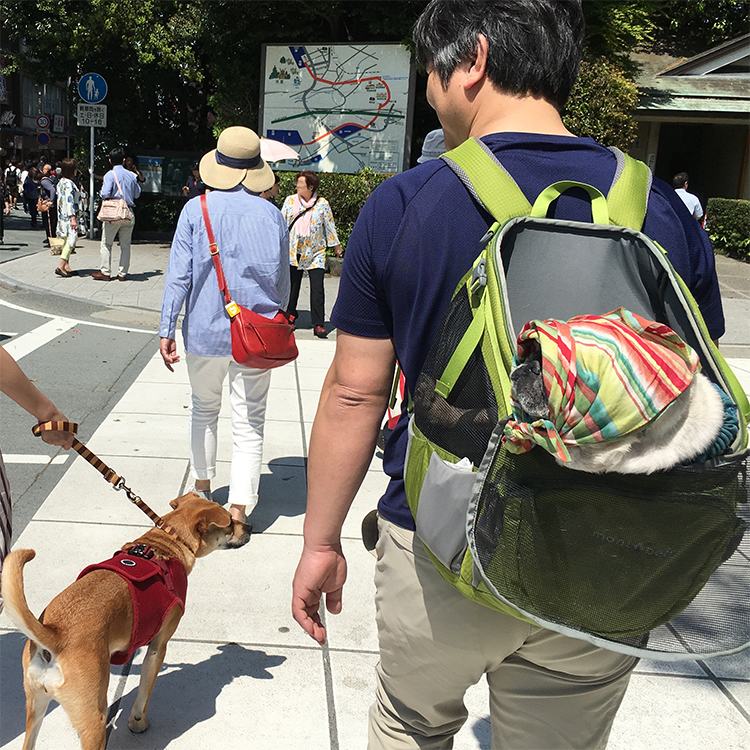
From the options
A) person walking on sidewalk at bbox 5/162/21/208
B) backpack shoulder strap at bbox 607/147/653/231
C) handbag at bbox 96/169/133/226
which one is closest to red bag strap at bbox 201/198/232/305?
backpack shoulder strap at bbox 607/147/653/231

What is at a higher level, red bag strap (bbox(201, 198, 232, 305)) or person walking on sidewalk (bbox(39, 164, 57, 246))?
red bag strap (bbox(201, 198, 232, 305))

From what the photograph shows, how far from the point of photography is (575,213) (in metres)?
1.47

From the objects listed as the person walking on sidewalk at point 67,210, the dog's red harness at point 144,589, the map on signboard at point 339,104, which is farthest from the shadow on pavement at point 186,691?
the map on signboard at point 339,104

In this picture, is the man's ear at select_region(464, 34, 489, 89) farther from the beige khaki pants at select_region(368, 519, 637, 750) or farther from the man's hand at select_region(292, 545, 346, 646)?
the man's hand at select_region(292, 545, 346, 646)

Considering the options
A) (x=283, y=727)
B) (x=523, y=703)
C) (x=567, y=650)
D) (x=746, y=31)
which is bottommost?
(x=283, y=727)

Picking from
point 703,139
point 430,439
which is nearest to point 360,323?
point 430,439

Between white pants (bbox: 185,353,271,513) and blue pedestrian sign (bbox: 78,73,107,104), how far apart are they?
1392 centimetres

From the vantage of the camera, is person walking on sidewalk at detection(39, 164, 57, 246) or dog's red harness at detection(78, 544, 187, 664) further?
person walking on sidewalk at detection(39, 164, 57, 246)

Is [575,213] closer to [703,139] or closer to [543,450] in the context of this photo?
[543,450]

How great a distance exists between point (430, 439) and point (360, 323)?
1.06ft

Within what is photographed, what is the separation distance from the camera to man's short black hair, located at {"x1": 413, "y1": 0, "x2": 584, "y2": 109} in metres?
1.56

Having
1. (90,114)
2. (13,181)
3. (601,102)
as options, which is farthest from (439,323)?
(13,181)

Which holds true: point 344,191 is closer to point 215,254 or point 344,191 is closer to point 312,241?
point 312,241

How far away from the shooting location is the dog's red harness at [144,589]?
251 cm
